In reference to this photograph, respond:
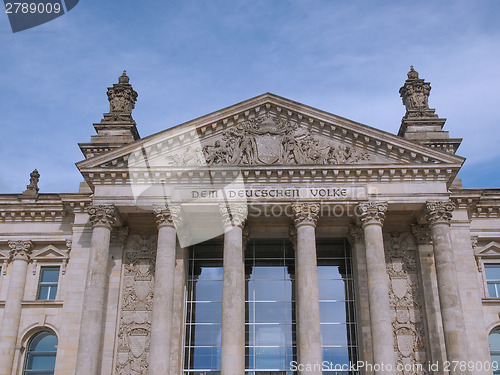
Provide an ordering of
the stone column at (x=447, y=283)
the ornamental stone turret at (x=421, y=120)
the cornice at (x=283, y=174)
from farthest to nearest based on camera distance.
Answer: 1. the ornamental stone turret at (x=421, y=120)
2. the cornice at (x=283, y=174)
3. the stone column at (x=447, y=283)

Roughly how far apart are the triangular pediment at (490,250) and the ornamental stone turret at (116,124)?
19321 millimetres

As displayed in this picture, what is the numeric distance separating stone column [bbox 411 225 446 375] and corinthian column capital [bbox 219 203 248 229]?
8.80 meters

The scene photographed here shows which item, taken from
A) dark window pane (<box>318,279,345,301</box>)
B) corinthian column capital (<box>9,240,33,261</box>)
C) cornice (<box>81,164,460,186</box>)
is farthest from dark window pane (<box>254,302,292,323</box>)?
corinthian column capital (<box>9,240,33,261</box>)

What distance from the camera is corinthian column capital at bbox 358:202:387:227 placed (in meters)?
28.2

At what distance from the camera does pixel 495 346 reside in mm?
30203

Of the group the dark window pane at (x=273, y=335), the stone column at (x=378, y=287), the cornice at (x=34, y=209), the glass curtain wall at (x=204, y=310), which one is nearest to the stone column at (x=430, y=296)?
the stone column at (x=378, y=287)

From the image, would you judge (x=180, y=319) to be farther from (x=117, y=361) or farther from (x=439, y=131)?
(x=439, y=131)

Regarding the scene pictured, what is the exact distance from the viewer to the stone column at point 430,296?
28094 mm

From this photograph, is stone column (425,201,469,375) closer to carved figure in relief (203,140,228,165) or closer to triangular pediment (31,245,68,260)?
carved figure in relief (203,140,228,165)

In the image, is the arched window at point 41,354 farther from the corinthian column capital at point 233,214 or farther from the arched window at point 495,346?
the arched window at point 495,346

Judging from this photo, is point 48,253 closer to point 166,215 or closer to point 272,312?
point 166,215

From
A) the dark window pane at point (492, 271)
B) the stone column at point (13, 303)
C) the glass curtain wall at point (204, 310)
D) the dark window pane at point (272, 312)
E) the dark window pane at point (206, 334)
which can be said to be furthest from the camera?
the dark window pane at point (492, 271)

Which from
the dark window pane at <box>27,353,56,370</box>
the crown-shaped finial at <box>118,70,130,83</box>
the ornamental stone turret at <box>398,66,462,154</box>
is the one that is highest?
the crown-shaped finial at <box>118,70,130,83</box>

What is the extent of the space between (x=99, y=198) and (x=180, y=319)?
6.93m
